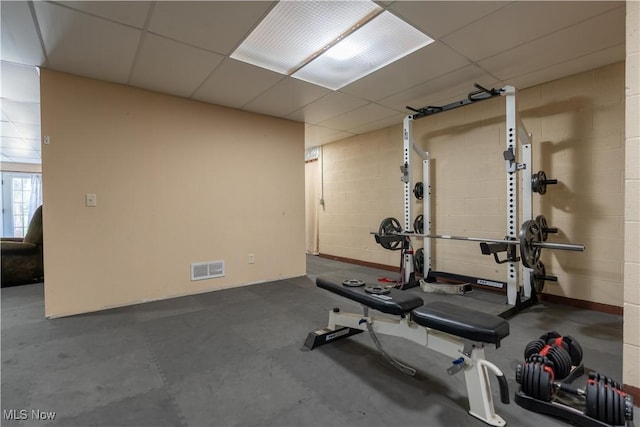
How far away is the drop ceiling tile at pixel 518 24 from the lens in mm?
1981

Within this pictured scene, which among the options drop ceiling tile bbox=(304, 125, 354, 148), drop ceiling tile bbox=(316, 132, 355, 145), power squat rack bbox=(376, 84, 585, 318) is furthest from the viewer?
drop ceiling tile bbox=(316, 132, 355, 145)

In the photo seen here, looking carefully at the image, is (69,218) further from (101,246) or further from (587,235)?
(587,235)

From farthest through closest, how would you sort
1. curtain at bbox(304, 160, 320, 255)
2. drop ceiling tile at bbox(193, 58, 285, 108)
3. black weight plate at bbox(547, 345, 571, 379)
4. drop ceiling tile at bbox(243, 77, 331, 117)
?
curtain at bbox(304, 160, 320, 255)
drop ceiling tile at bbox(243, 77, 331, 117)
drop ceiling tile at bbox(193, 58, 285, 108)
black weight plate at bbox(547, 345, 571, 379)

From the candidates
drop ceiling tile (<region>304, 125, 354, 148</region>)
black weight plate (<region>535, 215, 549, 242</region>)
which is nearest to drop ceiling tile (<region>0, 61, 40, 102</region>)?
drop ceiling tile (<region>304, 125, 354, 148</region>)

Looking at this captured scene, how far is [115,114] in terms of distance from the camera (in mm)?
3078

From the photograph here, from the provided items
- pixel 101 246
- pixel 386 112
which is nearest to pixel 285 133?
pixel 386 112

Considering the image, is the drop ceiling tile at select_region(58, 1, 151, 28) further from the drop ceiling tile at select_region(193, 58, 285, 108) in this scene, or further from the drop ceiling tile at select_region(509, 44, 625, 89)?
the drop ceiling tile at select_region(509, 44, 625, 89)

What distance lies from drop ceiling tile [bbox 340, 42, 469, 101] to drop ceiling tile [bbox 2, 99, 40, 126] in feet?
13.9

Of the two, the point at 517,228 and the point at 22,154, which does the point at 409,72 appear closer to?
the point at 517,228

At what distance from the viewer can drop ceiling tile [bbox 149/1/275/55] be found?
1936 millimetres

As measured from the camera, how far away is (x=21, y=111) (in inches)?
160

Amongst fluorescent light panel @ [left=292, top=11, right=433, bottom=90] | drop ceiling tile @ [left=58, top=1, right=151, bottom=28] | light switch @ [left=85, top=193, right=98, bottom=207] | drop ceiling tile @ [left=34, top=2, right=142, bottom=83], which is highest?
fluorescent light panel @ [left=292, top=11, right=433, bottom=90]

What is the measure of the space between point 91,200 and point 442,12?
356 centimetres

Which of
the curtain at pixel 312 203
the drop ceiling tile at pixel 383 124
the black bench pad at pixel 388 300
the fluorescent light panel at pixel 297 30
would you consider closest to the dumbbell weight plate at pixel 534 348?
the black bench pad at pixel 388 300
